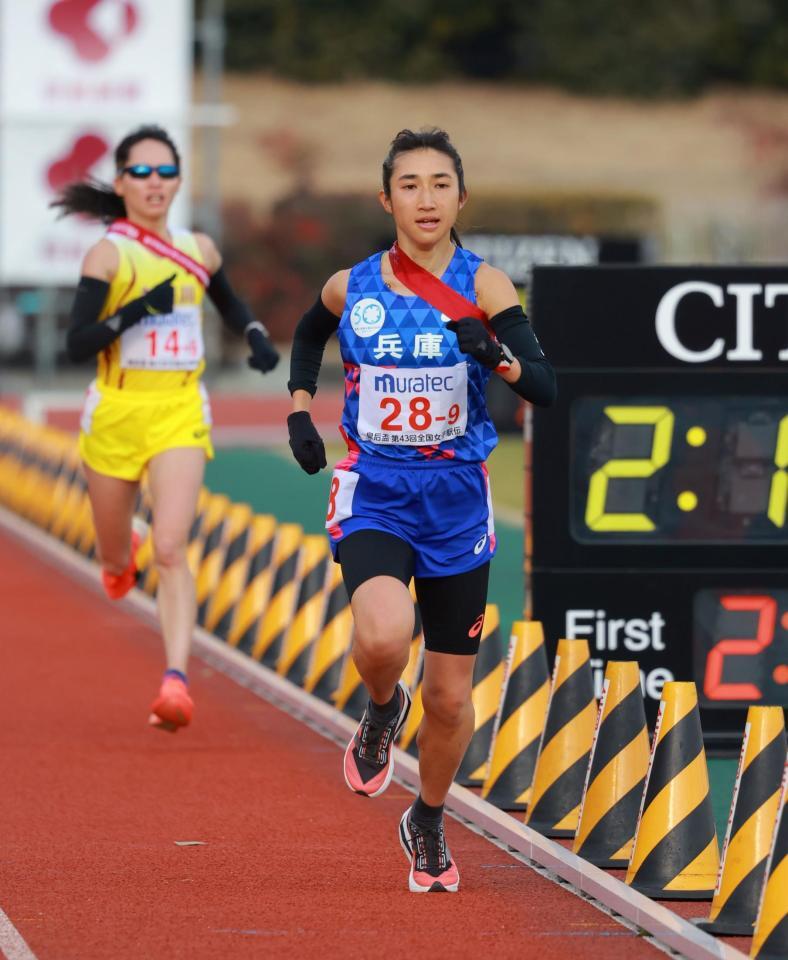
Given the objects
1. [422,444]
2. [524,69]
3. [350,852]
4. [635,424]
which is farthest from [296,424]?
[524,69]

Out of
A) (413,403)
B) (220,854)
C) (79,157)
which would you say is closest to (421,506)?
(413,403)

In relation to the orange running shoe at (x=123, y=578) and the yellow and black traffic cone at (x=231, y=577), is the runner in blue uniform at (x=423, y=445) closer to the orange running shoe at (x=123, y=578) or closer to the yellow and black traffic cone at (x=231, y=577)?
the orange running shoe at (x=123, y=578)

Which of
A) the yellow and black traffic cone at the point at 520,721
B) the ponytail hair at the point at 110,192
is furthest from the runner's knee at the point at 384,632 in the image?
the ponytail hair at the point at 110,192

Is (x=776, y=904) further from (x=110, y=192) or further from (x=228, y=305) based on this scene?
(x=110, y=192)

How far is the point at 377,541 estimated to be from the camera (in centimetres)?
732

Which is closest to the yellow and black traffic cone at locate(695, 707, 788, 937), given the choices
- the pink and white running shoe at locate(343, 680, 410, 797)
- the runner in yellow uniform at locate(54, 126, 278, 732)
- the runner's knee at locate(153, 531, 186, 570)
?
the pink and white running shoe at locate(343, 680, 410, 797)

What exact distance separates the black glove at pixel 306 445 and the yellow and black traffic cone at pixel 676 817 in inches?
48.6

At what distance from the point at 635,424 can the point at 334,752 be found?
6.00 ft

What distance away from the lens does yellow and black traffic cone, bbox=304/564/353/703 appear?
468 inches

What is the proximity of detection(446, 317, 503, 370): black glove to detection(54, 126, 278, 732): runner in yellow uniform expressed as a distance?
3.70 metres

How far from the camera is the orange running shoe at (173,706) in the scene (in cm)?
1004

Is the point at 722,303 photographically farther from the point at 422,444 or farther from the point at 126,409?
the point at 422,444

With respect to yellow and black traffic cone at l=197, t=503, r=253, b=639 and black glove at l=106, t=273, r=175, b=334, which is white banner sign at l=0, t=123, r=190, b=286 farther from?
black glove at l=106, t=273, r=175, b=334

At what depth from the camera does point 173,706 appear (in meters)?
10.0
